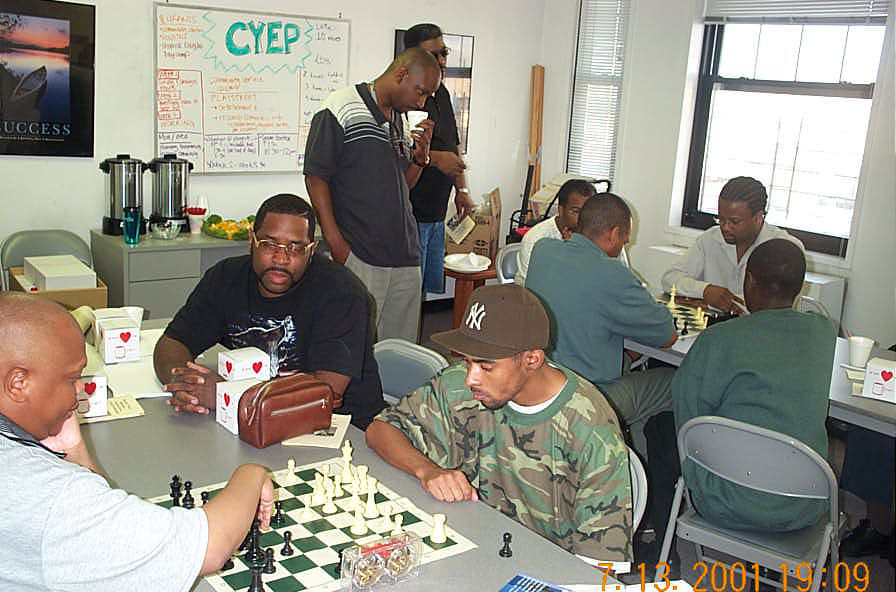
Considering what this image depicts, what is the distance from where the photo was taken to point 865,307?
549 cm

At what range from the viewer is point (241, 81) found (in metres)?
5.72

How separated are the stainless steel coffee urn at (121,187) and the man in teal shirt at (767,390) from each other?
3477 mm

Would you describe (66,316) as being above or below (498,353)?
above

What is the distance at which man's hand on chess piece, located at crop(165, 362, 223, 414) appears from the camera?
2.62 metres

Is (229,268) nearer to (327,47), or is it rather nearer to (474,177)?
(327,47)

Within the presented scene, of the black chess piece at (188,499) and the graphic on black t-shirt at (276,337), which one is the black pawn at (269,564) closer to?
the black chess piece at (188,499)

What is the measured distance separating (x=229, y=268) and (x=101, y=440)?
2.66ft

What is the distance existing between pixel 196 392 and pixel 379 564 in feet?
3.63

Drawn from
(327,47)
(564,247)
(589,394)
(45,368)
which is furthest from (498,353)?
(327,47)

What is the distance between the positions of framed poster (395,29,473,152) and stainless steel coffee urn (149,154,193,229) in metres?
2.23

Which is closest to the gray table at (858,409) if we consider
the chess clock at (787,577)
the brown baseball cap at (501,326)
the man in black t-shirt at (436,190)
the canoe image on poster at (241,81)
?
the chess clock at (787,577)

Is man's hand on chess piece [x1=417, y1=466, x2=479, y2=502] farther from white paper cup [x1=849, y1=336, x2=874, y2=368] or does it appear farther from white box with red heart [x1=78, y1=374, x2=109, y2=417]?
white paper cup [x1=849, y1=336, x2=874, y2=368]

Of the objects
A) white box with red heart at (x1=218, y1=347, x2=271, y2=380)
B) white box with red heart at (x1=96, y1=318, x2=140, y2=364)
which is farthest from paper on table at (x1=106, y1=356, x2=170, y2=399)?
white box with red heart at (x1=218, y1=347, x2=271, y2=380)

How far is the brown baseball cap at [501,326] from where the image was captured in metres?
2.12
